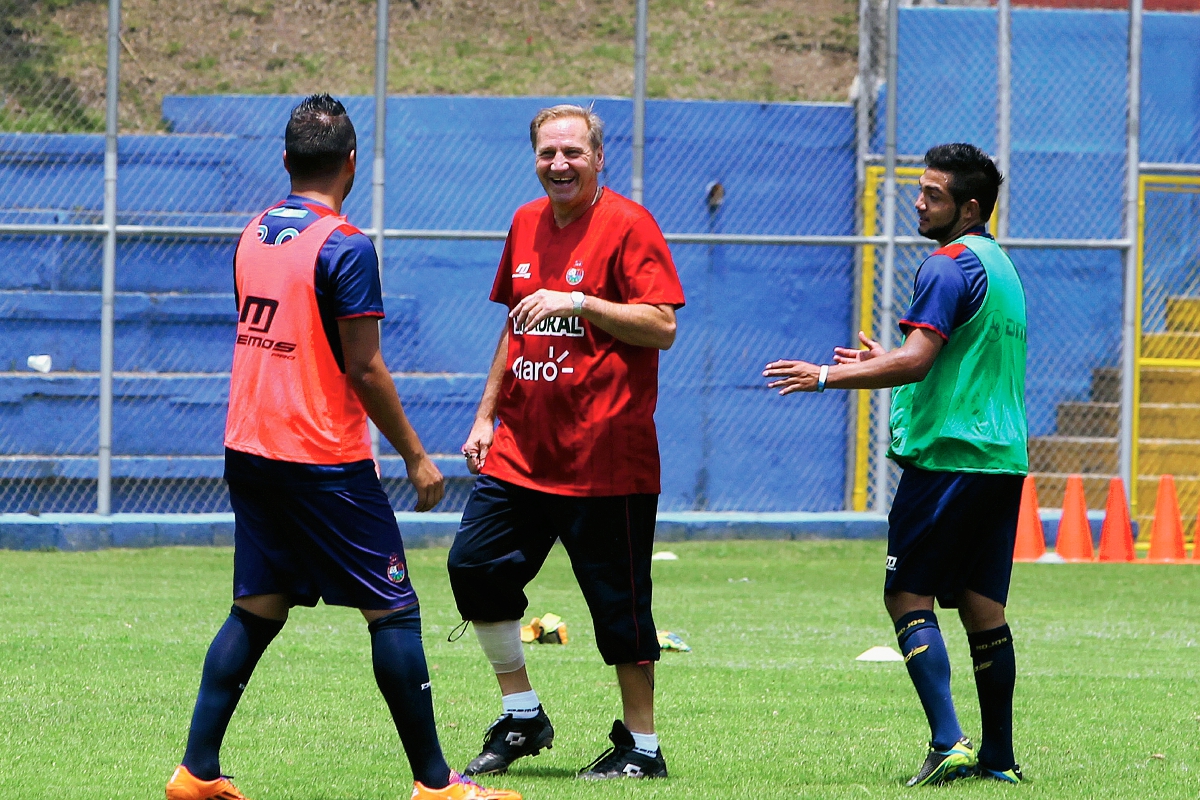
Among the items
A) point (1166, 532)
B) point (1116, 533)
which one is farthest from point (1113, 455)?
point (1116, 533)

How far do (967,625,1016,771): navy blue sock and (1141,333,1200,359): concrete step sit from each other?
38.8 ft


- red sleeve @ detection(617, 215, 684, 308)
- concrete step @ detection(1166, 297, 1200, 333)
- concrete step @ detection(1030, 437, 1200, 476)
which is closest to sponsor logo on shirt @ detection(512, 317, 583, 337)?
red sleeve @ detection(617, 215, 684, 308)

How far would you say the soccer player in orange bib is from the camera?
4359 mm

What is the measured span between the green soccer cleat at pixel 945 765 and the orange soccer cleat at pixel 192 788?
211 centimetres

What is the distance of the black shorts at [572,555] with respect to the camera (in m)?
5.20

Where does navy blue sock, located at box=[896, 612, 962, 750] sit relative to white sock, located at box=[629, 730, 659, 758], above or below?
above

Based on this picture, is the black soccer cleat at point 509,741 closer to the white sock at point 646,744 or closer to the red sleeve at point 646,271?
the white sock at point 646,744

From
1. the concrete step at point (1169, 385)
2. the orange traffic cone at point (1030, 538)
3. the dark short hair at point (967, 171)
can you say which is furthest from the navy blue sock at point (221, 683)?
→ the concrete step at point (1169, 385)

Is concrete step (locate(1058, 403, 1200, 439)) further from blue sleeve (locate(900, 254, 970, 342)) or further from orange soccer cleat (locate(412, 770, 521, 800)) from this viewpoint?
orange soccer cleat (locate(412, 770, 521, 800))

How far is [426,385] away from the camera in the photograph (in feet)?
48.2

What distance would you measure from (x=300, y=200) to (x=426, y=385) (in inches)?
403

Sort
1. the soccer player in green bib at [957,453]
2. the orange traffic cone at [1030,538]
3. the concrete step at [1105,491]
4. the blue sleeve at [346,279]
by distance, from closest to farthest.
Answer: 1. the blue sleeve at [346,279]
2. the soccer player in green bib at [957,453]
3. the orange traffic cone at [1030,538]
4. the concrete step at [1105,491]

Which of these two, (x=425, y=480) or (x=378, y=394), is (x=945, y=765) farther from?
(x=378, y=394)

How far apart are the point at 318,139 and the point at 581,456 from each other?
53.7 inches
